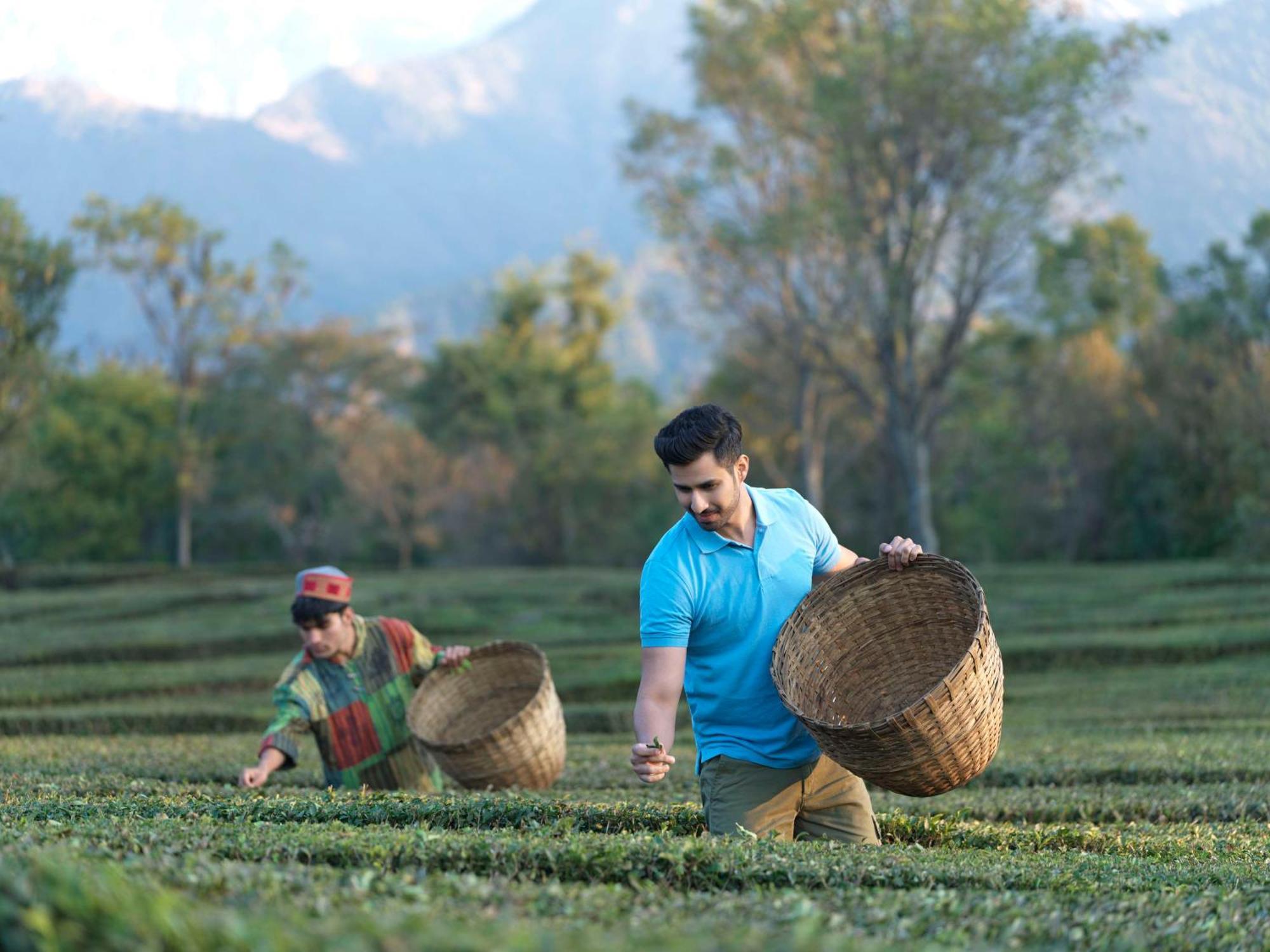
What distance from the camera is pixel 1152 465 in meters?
33.2

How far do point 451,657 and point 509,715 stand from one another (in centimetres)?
69

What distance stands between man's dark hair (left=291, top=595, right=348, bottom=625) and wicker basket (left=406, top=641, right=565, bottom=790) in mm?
779

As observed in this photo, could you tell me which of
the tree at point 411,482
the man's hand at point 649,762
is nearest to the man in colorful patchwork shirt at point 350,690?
the man's hand at point 649,762

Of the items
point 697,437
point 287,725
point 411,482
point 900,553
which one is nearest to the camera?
point 697,437

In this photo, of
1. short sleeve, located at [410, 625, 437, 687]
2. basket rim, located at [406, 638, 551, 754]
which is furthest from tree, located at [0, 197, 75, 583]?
short sleeve, located at [410, 625, 437, 687]

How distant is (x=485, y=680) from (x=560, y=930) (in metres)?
5.05

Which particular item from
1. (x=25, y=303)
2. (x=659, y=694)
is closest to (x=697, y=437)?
(x=659, y=694)

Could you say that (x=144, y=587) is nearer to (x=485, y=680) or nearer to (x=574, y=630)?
(x=574, y=630)

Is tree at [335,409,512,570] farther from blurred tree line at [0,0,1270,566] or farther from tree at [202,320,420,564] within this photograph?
tree at [202,320,420,564]

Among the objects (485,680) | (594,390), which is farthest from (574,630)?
(594,390)

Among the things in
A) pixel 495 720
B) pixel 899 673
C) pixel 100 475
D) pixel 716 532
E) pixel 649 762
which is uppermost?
pixel 100 475

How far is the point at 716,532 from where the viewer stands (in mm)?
4508

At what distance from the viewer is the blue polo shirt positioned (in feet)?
14.8

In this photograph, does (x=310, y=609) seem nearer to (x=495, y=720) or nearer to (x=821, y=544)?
(x=495, y=720)
